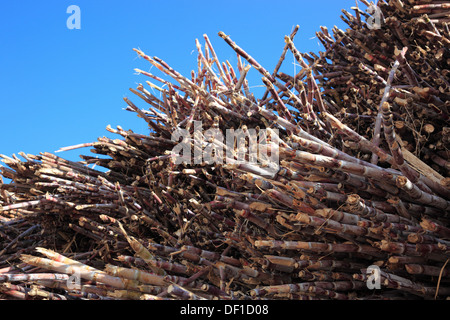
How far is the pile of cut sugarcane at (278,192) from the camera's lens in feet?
4.43

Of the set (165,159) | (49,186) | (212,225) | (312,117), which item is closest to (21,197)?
(49,186)

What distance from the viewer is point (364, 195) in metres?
1.45

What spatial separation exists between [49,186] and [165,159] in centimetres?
87

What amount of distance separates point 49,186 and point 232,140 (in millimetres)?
1321

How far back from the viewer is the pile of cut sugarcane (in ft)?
4.43

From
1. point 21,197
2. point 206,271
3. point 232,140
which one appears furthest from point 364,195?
point 21,197

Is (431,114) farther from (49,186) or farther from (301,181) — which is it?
(49,186)

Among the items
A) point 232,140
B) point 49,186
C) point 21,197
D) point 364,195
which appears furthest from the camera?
point 21,197

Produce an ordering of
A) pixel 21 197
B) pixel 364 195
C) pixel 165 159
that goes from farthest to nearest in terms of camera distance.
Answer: pixel 21 197 < pixel 165 159 < pixel 364 195

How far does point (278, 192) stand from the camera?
4.72 ft
